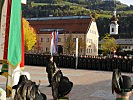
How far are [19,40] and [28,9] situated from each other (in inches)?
4862

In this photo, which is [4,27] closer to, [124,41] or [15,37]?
[15,37]

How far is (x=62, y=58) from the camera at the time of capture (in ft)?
96.8

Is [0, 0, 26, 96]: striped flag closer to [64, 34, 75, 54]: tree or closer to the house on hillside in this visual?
[64, 34, 75, 54]: tree

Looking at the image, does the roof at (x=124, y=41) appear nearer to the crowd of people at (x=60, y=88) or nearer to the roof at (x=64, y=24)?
the roof at (x=64, y=24)

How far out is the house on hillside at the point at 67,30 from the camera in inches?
2379

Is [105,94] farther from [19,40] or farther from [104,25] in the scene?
[104,25]

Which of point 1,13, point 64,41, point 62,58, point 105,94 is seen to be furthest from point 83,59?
point 64,41

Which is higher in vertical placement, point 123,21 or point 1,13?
point 123,21

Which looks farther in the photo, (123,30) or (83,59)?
(123,30)

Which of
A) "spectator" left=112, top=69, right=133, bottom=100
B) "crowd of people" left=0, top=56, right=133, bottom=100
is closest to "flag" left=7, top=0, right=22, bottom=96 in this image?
"crowd of people" left=0, top=56, right=133, bottom=100

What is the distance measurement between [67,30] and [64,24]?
88.7 inches

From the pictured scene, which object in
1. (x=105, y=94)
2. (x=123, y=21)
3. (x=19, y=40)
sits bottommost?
(x=105, y=94)

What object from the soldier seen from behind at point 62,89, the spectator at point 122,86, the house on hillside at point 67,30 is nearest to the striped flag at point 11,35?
the soldier seen from behind at point 62,89

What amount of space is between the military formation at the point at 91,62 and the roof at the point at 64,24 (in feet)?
99.5
